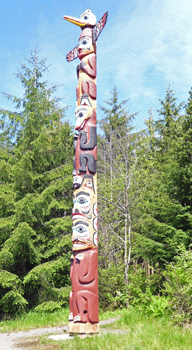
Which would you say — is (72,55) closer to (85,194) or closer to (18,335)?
(85,194)

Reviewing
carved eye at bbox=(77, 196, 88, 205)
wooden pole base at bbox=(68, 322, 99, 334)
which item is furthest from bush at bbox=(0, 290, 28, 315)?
carved eye at bbox=(77, 196, 88, 205)

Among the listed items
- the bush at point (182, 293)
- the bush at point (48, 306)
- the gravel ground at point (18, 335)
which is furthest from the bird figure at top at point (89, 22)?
the bush at point (48, 306)

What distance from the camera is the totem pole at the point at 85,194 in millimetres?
6137

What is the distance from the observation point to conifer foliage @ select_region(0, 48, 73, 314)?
Result: 9.52 m

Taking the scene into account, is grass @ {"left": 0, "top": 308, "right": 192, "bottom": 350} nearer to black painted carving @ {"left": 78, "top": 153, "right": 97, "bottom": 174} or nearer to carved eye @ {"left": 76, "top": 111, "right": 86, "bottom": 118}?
black painted carving @ {"left": 78, "top": 153, "right": 97, "bottom": 174}

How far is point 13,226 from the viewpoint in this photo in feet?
32.4

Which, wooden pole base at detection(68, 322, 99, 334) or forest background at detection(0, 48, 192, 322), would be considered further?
forest background at detection(0, 48, 192, 322)

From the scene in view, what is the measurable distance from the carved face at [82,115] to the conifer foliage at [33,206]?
10.3ft

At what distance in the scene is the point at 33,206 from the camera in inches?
390

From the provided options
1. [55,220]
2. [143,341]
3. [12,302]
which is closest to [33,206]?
[55,220]

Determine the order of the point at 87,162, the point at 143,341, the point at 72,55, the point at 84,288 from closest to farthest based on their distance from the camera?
1. the point at 143,341
2. the point at 84,288
3. the point at 87,162
4. the point at 72,55

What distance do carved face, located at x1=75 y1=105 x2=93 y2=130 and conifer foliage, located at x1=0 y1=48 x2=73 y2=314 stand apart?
10.3ft

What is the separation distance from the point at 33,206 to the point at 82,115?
12.8 ft

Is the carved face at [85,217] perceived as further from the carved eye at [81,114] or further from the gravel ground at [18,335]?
the gravel ground at [18,335]
